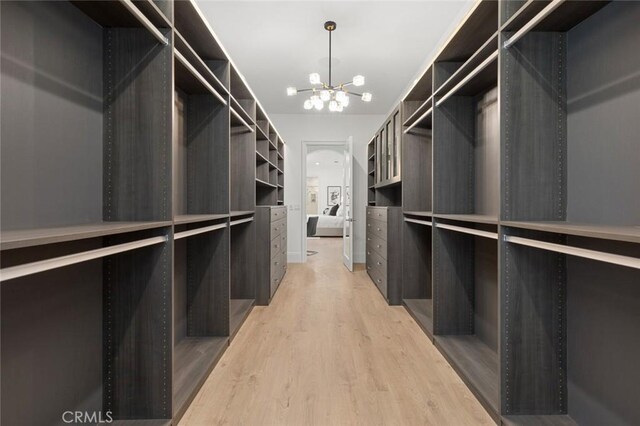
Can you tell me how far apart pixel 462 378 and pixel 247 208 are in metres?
2.30

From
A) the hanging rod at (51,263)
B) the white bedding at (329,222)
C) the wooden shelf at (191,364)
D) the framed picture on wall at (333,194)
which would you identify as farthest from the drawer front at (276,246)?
the framed picture on wall at (333,194)

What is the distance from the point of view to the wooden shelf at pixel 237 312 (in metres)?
2.59

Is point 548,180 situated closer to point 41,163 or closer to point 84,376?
point 41,163

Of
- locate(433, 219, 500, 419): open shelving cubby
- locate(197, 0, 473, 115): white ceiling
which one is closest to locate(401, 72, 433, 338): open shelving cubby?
locate(433, 219, 500, 419): open shelving cubby

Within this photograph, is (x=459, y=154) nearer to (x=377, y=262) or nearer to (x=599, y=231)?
(x=599, y=231)

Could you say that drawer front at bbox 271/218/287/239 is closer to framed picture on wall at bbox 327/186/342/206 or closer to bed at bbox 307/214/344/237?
bed at bbox 307/214/344/237

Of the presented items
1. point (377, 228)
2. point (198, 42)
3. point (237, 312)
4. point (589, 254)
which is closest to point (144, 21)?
point (198, 42)

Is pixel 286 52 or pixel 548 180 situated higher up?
pixel 286 52

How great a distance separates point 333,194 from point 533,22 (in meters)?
12.3

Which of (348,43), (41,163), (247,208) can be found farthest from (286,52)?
(41,163)

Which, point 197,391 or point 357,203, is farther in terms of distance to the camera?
point 357,203

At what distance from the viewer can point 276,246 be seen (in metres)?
3.92

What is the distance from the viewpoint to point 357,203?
5.89 meters

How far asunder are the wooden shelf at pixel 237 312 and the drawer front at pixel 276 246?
1.89 feet
